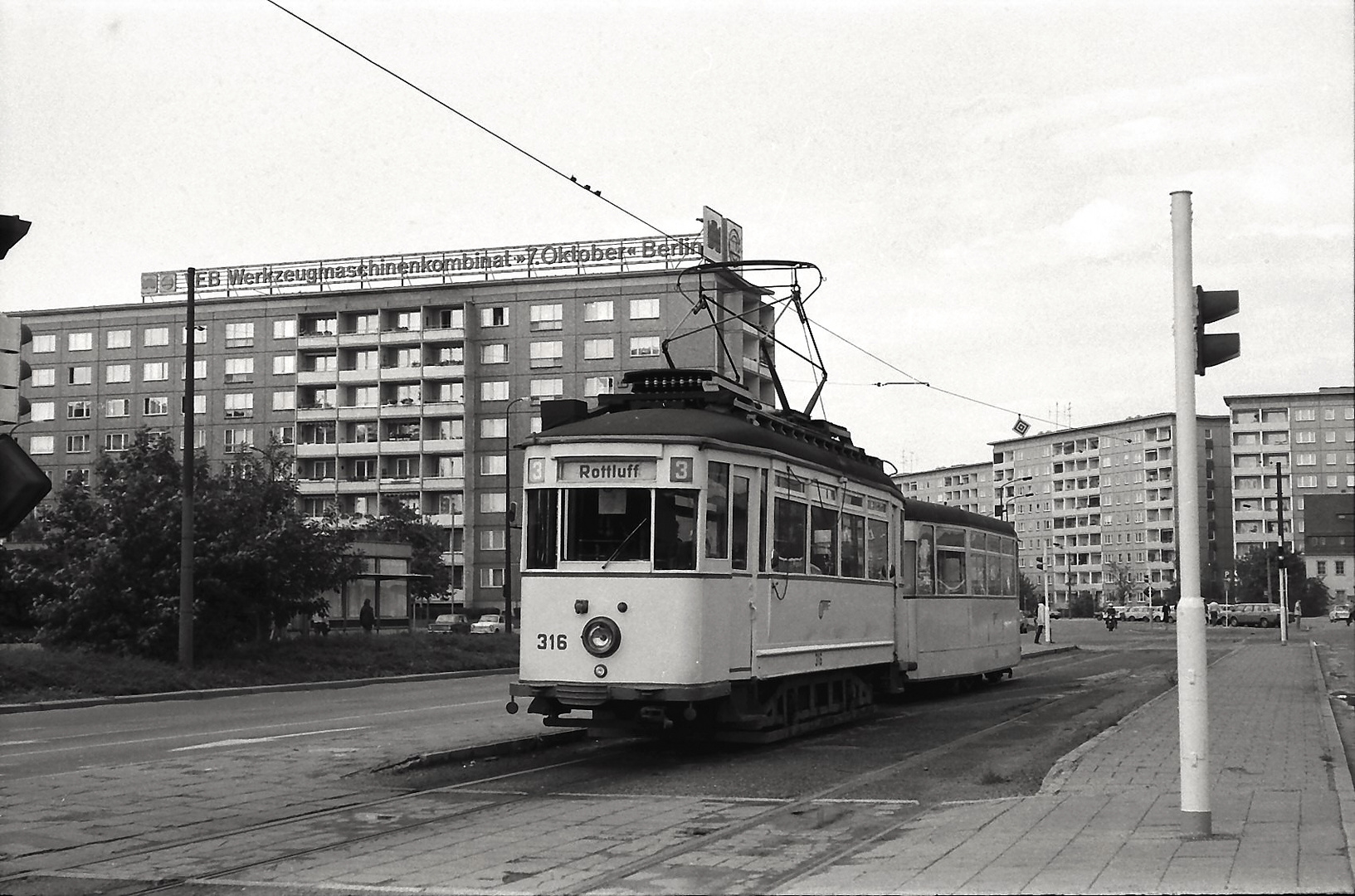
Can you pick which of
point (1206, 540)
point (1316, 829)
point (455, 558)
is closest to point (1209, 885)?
point (1316, 829)

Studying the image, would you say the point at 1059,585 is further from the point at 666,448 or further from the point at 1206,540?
the point at 666,448

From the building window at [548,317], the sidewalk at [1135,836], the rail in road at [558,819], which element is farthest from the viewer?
the building window at [548,317]

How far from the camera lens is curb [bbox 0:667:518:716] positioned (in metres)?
23.6

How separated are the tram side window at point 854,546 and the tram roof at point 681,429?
6.24ft

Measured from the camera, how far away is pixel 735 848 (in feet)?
28.8

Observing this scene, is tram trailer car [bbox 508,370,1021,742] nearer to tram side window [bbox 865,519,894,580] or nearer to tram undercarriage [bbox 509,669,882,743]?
tram undercarriage [bbox 509,669,882,743]

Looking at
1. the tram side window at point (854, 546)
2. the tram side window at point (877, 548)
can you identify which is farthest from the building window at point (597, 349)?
the tram side window at point (854, 546)

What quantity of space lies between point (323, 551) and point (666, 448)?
1871 cm

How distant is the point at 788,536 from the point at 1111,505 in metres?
142

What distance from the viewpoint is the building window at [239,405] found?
8894cm

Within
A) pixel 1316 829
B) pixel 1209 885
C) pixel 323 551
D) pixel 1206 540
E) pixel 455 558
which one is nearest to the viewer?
pixel 1209 885

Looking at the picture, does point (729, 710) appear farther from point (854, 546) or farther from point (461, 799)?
point (854, 546)

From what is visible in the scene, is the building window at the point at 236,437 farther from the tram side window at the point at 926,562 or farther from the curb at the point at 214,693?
the tram side window at the point at 926,562

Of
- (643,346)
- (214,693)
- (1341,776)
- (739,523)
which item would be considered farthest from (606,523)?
(643,346)
